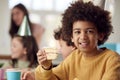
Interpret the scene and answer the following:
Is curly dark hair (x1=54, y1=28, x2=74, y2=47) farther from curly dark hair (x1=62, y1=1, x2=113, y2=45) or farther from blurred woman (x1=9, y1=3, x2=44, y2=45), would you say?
blurred woman (x1=9, y1=3, x2=44, y2=45)

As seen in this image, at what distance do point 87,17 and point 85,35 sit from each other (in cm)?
6

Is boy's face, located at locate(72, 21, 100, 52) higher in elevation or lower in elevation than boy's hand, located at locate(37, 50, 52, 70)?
higher

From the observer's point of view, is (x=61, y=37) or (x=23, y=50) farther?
(x=23, y=50)

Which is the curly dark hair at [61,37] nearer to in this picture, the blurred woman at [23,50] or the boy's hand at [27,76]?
the boy's hand at [27,76]

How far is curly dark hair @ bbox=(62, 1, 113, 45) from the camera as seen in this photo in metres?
0.72

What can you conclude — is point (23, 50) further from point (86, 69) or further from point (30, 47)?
point (86, 69)

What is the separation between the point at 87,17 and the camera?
72cm

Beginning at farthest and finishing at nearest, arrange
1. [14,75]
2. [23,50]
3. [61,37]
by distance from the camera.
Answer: [23,50] < [61,37] < [14,75]

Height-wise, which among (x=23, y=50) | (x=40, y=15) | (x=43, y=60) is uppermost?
(x=40, y=15)

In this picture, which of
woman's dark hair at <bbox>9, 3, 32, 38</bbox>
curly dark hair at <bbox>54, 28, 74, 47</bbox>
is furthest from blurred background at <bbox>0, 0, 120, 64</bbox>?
curly dark hair at <bbox>54, 28, 74, 47</bbox>

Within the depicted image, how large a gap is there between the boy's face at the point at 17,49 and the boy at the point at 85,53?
86 cm

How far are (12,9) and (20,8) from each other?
50 millimetres

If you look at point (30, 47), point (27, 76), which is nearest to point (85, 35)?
point (27, 76)

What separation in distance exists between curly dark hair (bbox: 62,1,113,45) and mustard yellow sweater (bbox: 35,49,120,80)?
0.07 meters
